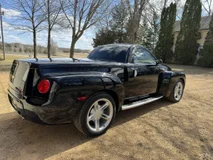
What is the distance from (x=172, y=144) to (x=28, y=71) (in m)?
2.48

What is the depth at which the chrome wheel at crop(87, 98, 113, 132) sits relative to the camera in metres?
2.68

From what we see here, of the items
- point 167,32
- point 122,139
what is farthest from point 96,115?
point 167,32

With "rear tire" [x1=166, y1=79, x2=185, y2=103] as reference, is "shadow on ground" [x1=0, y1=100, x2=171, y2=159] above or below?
below

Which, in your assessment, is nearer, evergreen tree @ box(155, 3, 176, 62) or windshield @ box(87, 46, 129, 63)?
windshield @ box(87, 46, 129, 63)

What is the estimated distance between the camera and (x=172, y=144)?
263 cm

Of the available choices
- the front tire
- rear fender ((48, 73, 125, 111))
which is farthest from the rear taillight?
the front tire

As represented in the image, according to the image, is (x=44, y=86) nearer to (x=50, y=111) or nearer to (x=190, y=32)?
(x=50, y=111)

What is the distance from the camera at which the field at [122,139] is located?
2.32 meters

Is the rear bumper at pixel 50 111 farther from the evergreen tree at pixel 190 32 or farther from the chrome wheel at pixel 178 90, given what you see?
the evergreen tree at pixel 190 32

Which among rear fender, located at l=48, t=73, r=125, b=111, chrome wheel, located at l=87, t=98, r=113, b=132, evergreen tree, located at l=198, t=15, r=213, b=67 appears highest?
evergreen tree, located at l=198, t=15, r=213, b=67

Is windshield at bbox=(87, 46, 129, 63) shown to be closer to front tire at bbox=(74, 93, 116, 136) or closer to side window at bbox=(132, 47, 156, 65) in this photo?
side window at bbox=(132, 47, 156, 65)

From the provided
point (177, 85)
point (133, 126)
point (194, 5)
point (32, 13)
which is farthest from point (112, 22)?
point (133, 126)

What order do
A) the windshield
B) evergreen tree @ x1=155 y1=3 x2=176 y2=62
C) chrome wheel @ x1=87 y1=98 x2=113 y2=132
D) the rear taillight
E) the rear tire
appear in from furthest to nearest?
evergreen tree @ x1=155 y1=3 x2=176 y2=62 → the rear tire → the windshield → chrome wheel @ x1=87 y1=98 x2=113 y2=132 → the rear taillight

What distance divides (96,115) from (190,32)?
19.4 m
